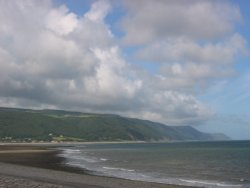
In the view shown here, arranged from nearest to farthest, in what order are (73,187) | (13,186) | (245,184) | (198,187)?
(13,186) → (73,187) → (198,187) → (245,184)

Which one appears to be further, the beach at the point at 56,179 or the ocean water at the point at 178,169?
the ocean water at the point at 178,169

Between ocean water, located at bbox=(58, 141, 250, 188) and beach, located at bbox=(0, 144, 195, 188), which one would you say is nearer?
beach, located at bbox=(0, 144, 195, 188)

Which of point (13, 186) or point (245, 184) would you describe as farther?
point (245, 184)

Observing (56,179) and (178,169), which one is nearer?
(56,179)

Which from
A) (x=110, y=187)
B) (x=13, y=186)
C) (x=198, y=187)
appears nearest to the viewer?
(x=13, y=186)

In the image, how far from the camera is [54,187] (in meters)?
30.5

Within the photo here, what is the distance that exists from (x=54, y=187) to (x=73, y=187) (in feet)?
10.9

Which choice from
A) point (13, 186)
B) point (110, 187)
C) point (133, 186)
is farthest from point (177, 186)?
point (13, 186)

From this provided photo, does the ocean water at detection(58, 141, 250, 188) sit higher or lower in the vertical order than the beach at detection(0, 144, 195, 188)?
higher

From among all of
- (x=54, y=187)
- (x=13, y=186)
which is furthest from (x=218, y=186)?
(x=13, y=186)

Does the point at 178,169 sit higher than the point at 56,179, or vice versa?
the point at 178,169

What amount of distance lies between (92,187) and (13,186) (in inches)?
336

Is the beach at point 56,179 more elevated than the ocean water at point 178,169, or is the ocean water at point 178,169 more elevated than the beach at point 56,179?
the ocean water at point 178,169

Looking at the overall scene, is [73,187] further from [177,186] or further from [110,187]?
[177,186]
